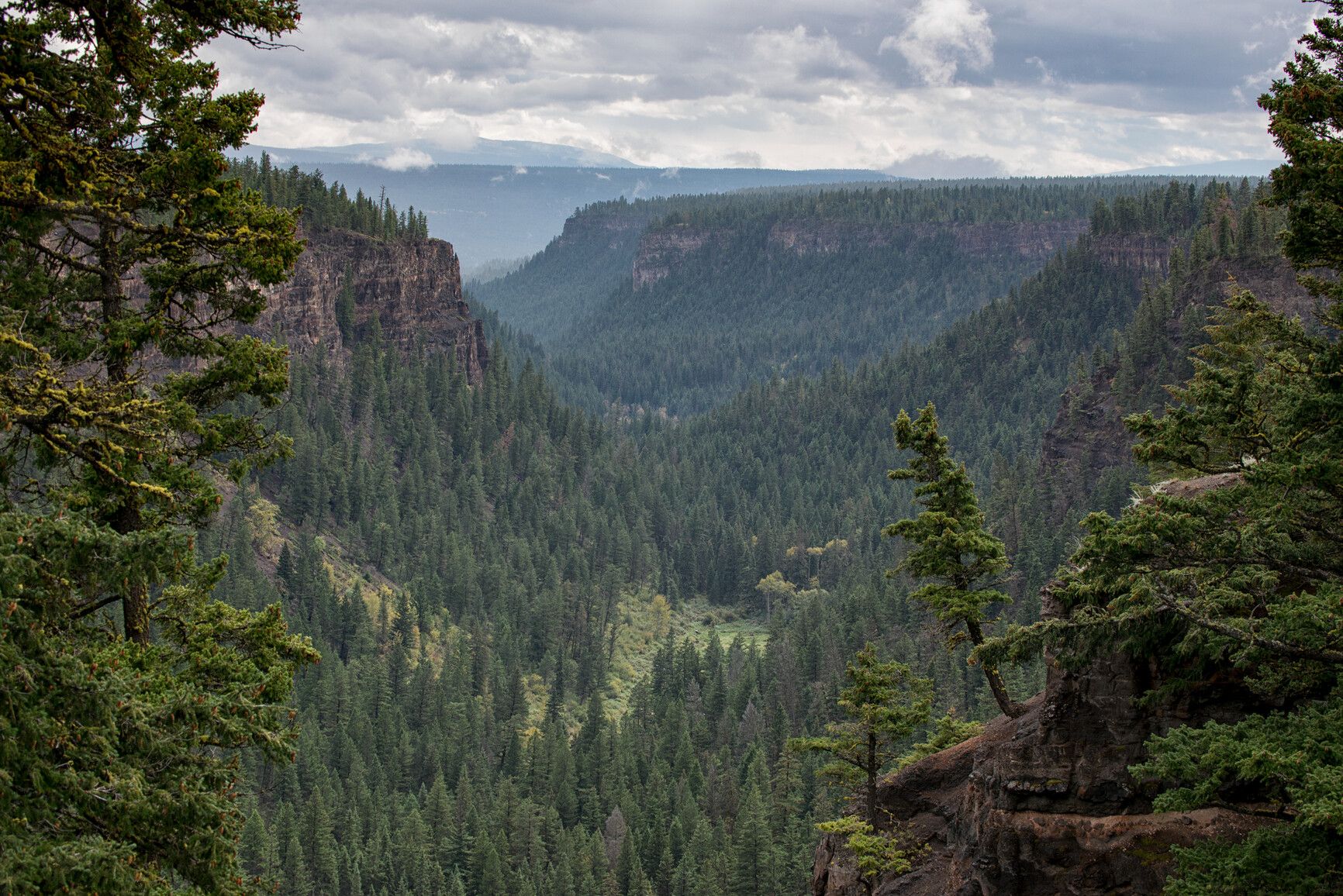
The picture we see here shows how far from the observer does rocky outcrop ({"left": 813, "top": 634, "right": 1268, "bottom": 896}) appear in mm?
21562

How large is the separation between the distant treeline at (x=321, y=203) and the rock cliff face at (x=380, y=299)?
95.6 inches

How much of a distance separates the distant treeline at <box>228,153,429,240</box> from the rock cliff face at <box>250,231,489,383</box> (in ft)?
7.97

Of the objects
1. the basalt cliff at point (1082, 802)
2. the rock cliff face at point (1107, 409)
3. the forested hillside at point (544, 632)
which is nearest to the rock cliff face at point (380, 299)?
the forested hillside at point (544, 632)

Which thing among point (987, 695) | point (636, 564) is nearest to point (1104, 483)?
point (987, 695)

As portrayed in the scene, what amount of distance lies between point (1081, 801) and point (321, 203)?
161 metres

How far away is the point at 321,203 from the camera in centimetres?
16925

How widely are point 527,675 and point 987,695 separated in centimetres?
5909

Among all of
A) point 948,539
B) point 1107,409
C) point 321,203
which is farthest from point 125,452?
point 321,203

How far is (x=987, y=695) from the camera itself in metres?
76.3

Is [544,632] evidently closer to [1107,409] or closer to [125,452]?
[1107,409]

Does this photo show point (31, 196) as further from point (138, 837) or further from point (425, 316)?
point (425, 316)

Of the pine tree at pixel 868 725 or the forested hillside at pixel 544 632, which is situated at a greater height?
the pine tree at pixel 868 725

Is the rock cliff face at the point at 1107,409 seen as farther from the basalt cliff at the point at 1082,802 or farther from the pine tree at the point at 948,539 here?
the basalt cliff at the point at 1082,802

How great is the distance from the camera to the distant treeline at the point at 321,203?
155375 millimetres
